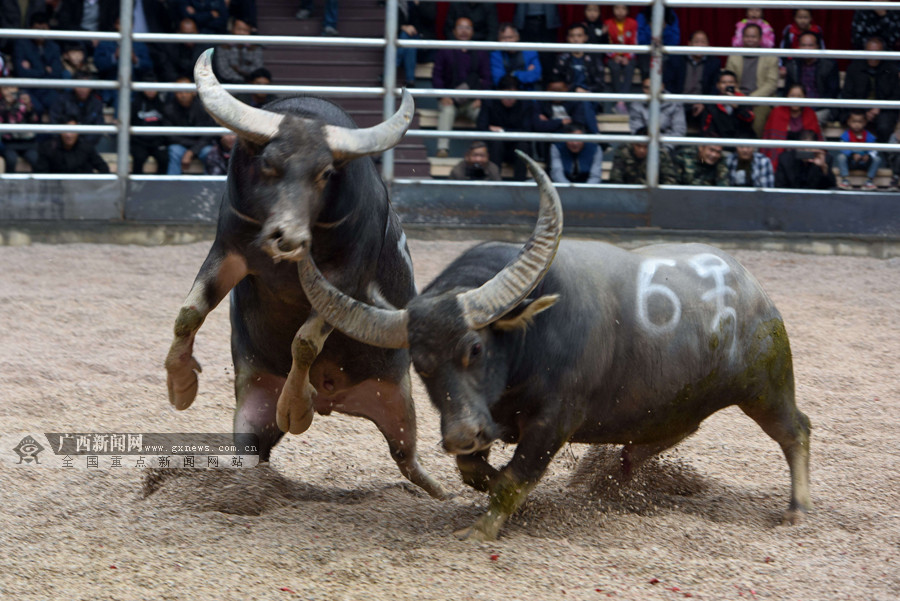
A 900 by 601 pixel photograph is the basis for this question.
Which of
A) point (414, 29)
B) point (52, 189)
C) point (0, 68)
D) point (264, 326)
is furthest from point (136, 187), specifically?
point (264, 326)

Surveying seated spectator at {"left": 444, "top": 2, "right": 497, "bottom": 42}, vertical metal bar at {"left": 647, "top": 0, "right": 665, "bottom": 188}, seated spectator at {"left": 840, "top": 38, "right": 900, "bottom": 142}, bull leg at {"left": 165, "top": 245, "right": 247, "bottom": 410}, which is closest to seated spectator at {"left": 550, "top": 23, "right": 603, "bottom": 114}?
vertical metal bar at {"left": 647, "top": 0, "right": 665, "bottom": 188}

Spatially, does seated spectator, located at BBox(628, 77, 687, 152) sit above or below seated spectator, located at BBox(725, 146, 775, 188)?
above

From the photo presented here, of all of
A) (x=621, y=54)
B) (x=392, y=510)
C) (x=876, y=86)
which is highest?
(x=621, y=54)

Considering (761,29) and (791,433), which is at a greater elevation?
(761,29)

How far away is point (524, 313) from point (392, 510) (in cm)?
113

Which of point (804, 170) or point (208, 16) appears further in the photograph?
point (208, 16)

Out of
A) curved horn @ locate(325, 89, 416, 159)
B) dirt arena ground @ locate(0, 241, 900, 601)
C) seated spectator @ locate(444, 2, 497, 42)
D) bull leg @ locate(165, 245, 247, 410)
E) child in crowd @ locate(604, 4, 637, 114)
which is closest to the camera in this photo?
dirt arena ground @ locate(0, 241, 900, 601)

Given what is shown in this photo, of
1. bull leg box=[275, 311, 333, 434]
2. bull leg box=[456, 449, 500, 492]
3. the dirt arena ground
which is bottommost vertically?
the dirt arena ground

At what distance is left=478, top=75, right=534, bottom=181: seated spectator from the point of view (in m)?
9.86

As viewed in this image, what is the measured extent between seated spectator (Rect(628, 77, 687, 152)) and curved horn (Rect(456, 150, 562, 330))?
625 centimetres

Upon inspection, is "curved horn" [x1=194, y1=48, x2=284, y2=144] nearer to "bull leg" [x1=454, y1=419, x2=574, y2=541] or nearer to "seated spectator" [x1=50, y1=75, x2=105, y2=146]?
"bull leg" [x1=454, y1=419, x2=574, y2=541]

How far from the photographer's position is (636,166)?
9680 mm

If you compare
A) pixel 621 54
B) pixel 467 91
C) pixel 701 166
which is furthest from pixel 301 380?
pixel 621 54

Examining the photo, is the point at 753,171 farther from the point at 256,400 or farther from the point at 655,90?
the point at 256,400
